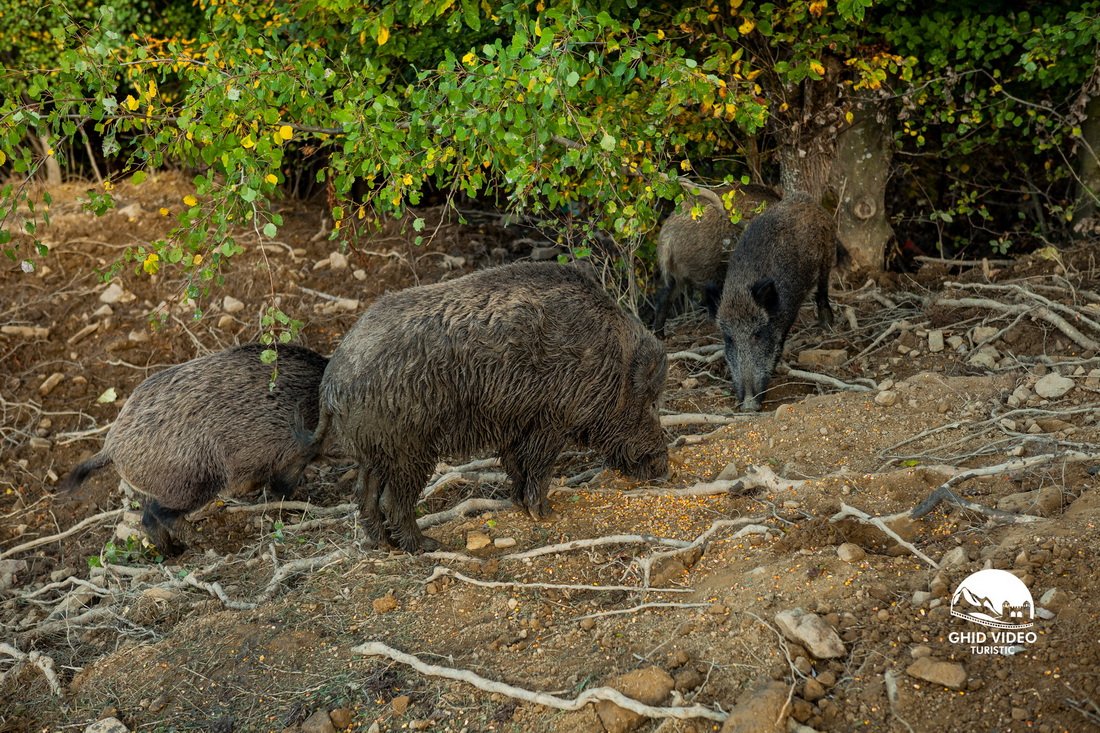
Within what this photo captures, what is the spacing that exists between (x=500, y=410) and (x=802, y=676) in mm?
1955

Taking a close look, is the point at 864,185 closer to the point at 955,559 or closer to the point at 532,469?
the point at 532,469

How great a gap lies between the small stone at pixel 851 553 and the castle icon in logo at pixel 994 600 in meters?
0.43

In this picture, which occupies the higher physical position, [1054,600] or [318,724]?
[1054,600]

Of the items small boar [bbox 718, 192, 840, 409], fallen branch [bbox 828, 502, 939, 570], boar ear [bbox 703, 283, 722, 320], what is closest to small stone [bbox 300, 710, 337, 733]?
fallen branch [bbox 828, 502, 939, 570]

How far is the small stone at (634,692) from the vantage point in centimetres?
289

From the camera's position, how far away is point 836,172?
7.28 meters

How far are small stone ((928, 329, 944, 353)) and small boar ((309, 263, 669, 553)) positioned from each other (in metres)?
2.25

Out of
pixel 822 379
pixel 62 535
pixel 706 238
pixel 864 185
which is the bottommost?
pixel 62 535

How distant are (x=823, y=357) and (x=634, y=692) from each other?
3.89 m

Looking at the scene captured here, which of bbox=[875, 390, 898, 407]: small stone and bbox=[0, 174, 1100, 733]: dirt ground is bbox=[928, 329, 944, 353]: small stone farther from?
bbox=[875, 390, 898, 407]: small stone

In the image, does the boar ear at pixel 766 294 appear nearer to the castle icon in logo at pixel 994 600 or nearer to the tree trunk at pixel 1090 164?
the tree trunk at pixel 1090 164

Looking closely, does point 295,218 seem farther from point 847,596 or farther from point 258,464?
point 847,596

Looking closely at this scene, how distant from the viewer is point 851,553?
342cm

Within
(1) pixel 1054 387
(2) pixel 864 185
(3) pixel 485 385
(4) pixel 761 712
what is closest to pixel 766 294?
(2) pixel 864 185
